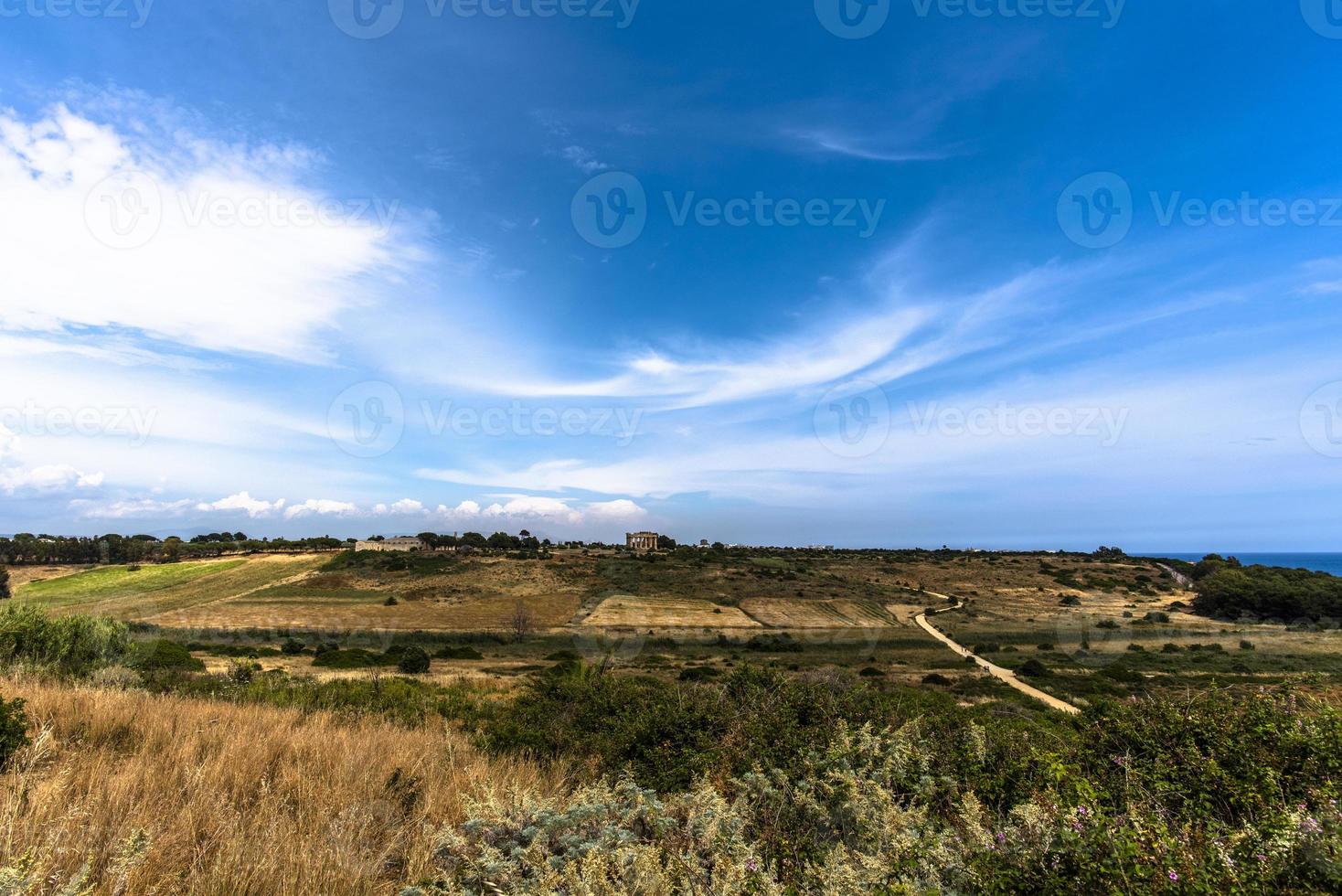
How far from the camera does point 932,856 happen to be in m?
3.51

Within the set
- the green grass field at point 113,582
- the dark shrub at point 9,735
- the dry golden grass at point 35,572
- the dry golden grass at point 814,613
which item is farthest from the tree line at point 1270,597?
the dry golden grass at point 35,572

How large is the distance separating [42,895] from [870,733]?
22.8 ft

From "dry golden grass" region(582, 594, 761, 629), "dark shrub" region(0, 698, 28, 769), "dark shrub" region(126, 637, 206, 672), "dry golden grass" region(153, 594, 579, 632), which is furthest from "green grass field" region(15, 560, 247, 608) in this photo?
"dark shrub" region(0, 698, 28, 769)

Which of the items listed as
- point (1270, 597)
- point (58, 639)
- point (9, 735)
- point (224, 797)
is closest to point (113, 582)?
point (58, 639)

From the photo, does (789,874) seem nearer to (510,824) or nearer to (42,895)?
(510,824)

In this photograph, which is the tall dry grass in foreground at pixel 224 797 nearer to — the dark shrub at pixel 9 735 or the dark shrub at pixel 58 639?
the dark shrub at pixel 9 735

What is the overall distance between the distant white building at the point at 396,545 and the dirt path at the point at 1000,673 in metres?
90.3

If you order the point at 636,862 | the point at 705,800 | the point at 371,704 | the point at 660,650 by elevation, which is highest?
the point at 636,862

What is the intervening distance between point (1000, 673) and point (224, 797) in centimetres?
4764

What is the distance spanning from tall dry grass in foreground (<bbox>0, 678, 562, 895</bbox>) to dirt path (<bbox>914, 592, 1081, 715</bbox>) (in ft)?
54.1

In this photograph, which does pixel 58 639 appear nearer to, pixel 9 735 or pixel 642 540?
pixel 9 735

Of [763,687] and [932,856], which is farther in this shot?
[763,687]

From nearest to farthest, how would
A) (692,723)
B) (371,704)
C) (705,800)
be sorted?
(705,800) < (692,723) < (371,704)

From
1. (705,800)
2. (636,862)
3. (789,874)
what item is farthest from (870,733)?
(636,862)
